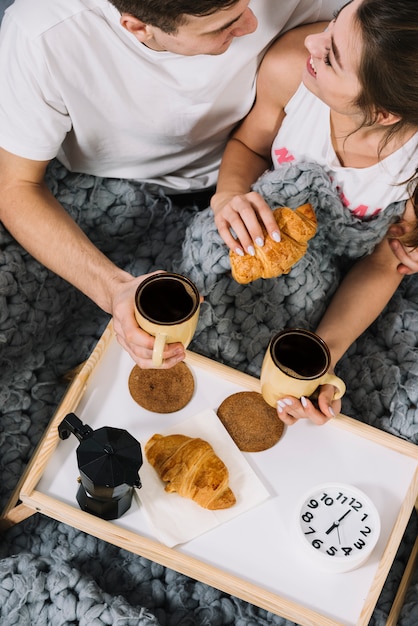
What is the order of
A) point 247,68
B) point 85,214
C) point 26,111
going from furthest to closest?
point 85,214 < point 247,68 < point 26,111

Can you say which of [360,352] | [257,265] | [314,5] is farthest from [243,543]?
[314,5]

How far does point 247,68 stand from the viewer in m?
1.42

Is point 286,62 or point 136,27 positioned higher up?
point 136,27

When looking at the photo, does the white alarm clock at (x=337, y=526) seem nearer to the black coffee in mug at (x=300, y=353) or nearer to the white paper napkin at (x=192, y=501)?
the white paper napkin at (x=192, y=501)

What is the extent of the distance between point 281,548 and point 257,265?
1.55 feet

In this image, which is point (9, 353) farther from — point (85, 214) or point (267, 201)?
point (267, 201)

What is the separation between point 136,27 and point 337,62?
335 millimetres

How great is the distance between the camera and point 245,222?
4.16ft

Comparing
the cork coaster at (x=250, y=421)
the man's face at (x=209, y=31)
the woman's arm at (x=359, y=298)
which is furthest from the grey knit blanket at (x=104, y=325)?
the man's face at (x=209, y=31)

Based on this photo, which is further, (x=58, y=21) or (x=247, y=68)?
(x=247, y=68)

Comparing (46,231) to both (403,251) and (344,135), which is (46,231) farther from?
(403,251)

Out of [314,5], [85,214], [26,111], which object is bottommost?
[85,214]

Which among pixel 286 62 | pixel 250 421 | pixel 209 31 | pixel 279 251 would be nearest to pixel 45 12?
pixel 209 31

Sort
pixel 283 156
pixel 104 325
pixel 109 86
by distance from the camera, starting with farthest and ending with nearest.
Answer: pixel 104 325, pixel 283 156, pixel 109 86
